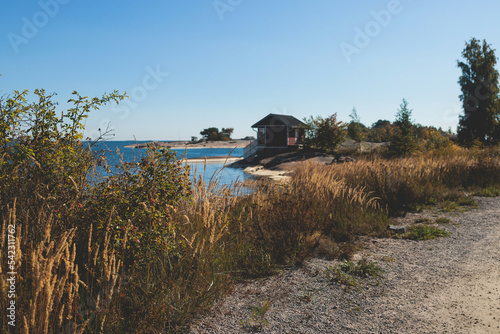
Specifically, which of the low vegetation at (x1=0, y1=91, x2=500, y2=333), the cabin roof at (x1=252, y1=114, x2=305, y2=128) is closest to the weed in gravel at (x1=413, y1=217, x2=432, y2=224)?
the low vegetation at (x1=0, y1=91, x2=500, y2=333)

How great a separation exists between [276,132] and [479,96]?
2373 centimetres

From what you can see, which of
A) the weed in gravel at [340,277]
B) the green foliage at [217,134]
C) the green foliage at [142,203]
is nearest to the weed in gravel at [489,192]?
the weed in gravel at [340,277]

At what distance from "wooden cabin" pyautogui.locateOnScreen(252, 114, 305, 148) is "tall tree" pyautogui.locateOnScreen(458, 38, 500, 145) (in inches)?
753

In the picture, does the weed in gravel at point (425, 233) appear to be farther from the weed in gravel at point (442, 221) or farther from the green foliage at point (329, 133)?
the green foliage at point (329, 133)

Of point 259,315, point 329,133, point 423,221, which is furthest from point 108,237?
point 329,133

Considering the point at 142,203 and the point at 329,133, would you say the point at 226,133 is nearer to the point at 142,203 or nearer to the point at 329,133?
the point at 329,133

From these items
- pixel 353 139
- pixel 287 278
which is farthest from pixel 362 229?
pixel 353 139

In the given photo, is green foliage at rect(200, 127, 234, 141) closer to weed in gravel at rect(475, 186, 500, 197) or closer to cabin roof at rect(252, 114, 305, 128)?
cabin roof at rect(252, 114, 305, 128)

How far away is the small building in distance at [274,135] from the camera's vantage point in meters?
40.7

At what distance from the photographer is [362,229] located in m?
6.47

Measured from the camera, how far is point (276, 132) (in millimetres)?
41219

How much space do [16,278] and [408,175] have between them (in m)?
9.13

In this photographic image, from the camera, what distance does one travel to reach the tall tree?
36688 millimetres

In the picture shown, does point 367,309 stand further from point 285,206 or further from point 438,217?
point 438,217
